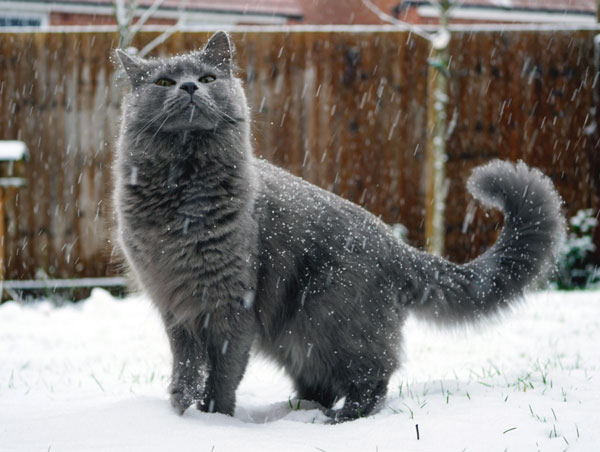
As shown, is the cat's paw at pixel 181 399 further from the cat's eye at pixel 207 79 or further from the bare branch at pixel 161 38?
the bare branch at pixel 161 38

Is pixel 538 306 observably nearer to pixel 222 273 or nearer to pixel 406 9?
pixel 222 273

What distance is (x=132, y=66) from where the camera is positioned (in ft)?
7.20

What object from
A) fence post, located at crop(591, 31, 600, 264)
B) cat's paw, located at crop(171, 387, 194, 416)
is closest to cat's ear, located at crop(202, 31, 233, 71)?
cat's paw, located at crop(171, 387, 194, 416)

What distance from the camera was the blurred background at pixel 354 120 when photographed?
4996mm

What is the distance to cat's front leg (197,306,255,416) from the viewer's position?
2020mm

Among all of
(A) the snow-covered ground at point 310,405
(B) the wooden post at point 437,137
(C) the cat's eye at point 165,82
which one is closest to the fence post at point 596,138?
(B) the wooden post at point 437,137

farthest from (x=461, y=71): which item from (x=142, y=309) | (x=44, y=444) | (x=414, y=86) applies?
(x=44, y=444)

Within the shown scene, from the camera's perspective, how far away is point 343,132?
5.10 meters

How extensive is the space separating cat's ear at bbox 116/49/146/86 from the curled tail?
1.36 meters

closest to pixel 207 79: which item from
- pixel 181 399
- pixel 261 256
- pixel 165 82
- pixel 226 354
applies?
pixel 165 82

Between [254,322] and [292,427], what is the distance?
0.40 meters

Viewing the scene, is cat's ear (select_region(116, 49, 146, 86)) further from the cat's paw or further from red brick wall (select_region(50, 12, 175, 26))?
red brick wall (select_region(50, 12, 175, 26))

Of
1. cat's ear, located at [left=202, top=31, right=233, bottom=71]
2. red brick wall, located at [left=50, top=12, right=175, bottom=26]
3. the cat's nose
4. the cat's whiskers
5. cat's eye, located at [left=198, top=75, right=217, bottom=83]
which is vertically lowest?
the cat's whiskers

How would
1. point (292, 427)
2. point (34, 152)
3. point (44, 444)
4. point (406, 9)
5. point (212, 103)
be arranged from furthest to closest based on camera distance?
point (406, 9) → point (34, 152) → point (212, 103) → point (292, 427) → point (44, 444)
